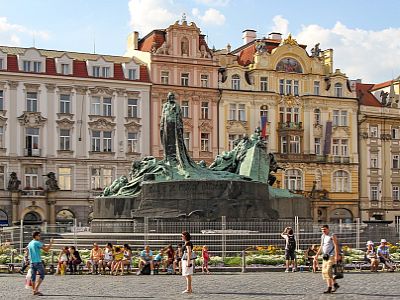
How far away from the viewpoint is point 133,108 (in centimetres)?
5603

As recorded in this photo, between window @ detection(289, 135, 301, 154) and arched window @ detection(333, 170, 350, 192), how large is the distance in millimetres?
3443

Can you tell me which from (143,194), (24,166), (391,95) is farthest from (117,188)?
(391,95)

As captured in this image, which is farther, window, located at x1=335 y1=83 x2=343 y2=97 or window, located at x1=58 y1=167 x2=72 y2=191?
window, located at x1=335 y1=83 x2=343 y2=97

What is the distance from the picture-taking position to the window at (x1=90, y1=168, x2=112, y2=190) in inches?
2140

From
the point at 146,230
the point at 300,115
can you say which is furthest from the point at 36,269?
the point at 300,115

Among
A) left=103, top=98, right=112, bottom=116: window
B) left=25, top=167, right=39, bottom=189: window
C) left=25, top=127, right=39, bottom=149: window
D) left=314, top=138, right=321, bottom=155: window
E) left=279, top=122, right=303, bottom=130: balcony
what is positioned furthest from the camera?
left=314, top=138, right=321, bottom=155: window

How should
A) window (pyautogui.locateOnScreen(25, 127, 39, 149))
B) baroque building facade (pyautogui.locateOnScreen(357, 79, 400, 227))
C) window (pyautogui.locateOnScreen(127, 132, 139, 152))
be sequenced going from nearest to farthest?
1. window (pyautogui.locateOnScreen(25, 127, 39, 149))
2. window (pyautogui.locateOnScreen(127, 132, 139, 152))
3. baroque building facade (pyautogui.locateOnScreen(357, 79, 400, 227))

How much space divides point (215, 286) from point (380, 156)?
4842 centimetres

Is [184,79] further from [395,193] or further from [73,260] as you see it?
[73,260]

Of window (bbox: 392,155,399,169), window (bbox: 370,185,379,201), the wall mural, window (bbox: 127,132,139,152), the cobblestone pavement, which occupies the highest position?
the wall mural

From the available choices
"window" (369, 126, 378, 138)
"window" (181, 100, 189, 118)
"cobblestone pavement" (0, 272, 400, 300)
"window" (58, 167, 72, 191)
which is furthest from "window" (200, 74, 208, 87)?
"cobblestone pavement" (0, 272, 400, 300)

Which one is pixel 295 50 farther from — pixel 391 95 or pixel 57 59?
pixel 57 59

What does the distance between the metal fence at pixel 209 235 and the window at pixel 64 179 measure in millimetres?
25789

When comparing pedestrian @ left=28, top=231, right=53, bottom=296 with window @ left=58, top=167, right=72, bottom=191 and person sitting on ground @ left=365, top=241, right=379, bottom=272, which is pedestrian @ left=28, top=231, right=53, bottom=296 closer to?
person sitting on ground @ left=365, top=241, right=379, bottom=272
